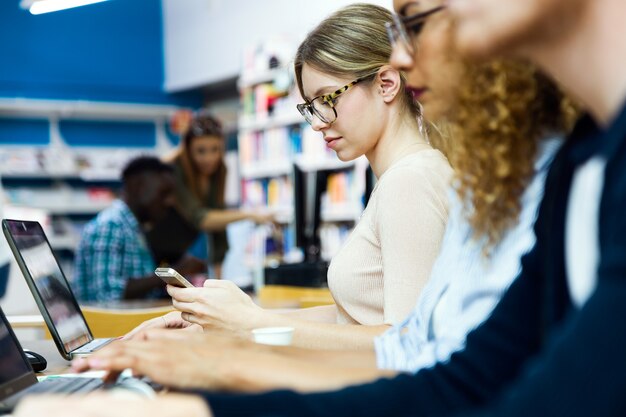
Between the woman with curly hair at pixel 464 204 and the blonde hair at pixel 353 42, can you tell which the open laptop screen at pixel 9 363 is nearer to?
the woman with curly hair at pixel 464 204

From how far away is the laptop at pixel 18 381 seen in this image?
1253 mm

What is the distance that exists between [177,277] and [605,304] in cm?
110

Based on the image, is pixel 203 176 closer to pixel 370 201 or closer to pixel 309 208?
pixel 309 208

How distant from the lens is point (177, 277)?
5.45 ft

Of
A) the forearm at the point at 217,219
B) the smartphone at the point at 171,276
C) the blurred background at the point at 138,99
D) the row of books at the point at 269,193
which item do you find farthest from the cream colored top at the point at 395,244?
the row of books at the point at 269,193

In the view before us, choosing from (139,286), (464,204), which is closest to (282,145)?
(139,286)

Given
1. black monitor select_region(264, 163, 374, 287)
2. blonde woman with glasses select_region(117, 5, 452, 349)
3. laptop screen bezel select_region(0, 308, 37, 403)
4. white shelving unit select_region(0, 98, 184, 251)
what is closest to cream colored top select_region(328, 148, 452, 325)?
blonde woman with glasses select_region(117, 5, 452, 349)

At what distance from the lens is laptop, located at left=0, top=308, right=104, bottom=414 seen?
4.11 feet

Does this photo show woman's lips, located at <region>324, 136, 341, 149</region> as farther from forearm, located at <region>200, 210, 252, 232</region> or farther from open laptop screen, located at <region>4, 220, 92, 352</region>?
forearm, located at <region>200, 210, 252, 232</region>

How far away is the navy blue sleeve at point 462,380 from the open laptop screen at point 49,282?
38.4 inches

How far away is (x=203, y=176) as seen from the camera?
5.32 metres

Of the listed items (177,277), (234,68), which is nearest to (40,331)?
(177,277)

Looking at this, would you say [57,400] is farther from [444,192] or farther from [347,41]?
[347,41]

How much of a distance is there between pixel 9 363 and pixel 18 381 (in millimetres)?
40
